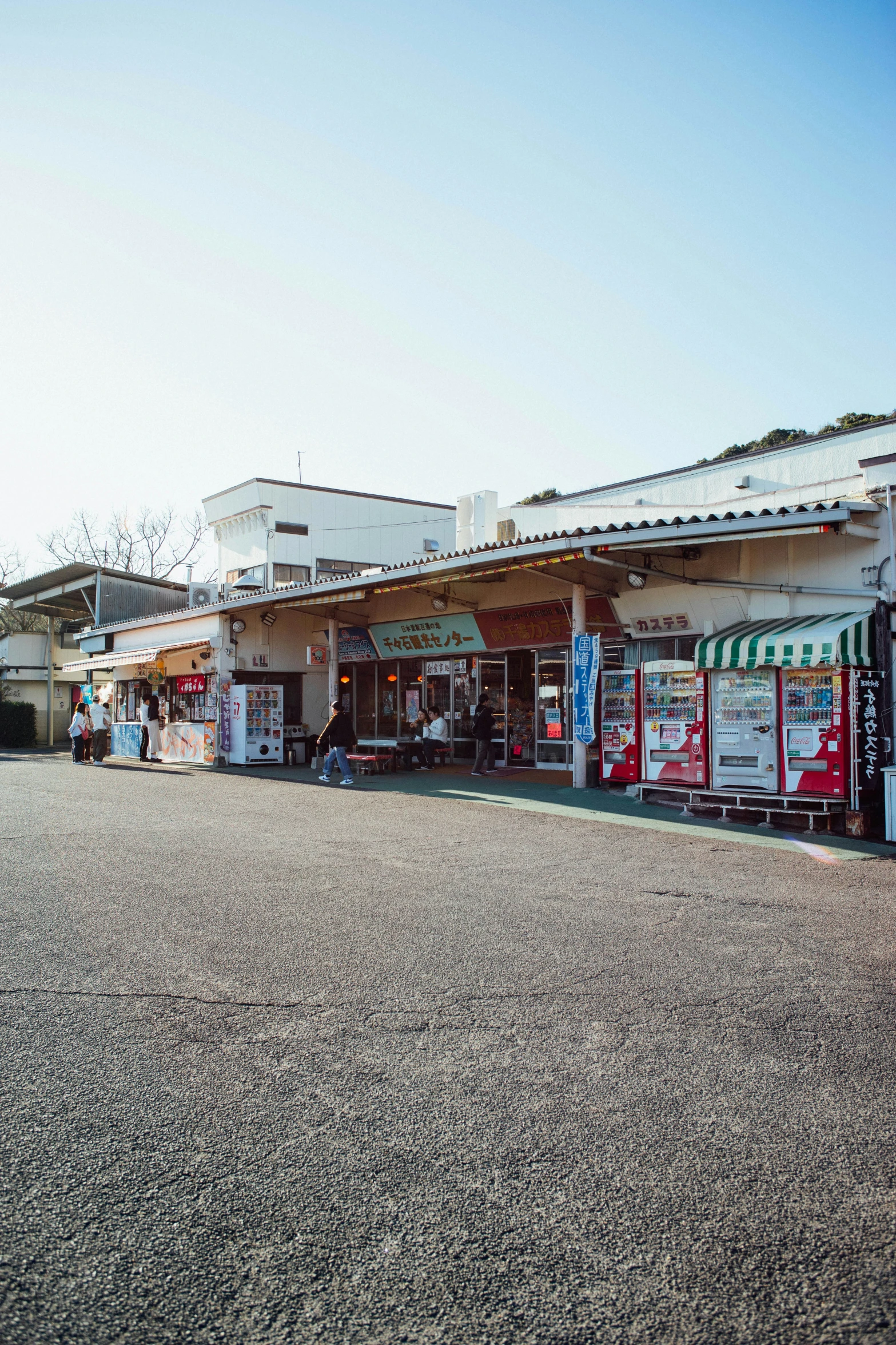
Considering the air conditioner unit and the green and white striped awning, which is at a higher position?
the air conditioner unit

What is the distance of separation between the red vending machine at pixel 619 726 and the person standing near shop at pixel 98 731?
47.2ft

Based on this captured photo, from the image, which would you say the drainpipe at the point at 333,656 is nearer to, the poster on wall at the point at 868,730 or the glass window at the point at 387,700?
the glass window at the point at 387,700

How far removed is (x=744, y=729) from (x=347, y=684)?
44.8ft

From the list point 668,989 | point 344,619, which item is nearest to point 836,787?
point 668,989

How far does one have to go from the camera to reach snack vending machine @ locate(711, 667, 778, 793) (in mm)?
12547

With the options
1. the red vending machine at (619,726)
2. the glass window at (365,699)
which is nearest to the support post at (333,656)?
the glass window at (365,699)

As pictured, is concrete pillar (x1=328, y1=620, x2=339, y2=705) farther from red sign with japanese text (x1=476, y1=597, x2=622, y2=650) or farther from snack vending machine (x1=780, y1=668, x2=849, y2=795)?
snack vending machine (x1=780, y1=668, x2=849, y2=795)

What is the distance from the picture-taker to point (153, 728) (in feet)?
84.8

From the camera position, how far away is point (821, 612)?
42.2ft

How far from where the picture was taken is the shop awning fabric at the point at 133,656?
78.8ft

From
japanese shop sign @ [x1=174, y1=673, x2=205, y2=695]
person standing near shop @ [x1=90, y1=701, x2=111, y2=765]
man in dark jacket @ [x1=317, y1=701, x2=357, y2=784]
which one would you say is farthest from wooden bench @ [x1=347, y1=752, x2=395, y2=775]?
person standing near shop @ [x1=90, y1=701, x2=111, y2=765]

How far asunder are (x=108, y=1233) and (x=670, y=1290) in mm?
1638

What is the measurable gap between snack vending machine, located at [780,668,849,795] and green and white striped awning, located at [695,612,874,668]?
28cm

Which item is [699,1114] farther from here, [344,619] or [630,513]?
[344,619]
